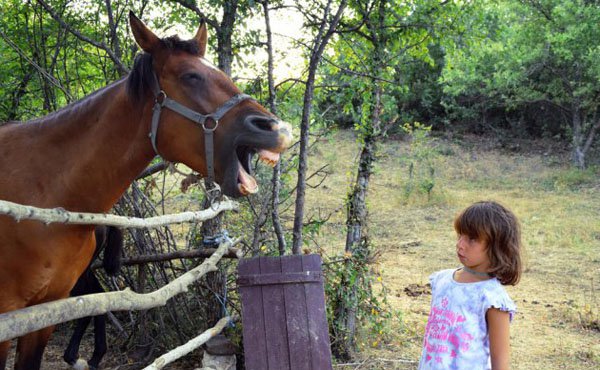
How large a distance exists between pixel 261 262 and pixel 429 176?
12.3m

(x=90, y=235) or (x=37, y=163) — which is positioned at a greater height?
(x=37, y=163)

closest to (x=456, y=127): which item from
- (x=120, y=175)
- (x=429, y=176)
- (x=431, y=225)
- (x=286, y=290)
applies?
(x=429, y=176)

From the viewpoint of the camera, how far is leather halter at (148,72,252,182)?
2.06 meters

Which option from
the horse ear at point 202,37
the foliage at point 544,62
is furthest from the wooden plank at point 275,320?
the foliage at point 544,62

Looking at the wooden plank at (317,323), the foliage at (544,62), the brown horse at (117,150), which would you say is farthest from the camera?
the foliage at (544,62)

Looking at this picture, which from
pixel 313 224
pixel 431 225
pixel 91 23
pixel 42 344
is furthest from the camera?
pixel 431 225

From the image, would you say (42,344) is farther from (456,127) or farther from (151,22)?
(456,127)

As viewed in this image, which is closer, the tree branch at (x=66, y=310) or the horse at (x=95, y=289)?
the tree branch at (x=66, y=310)

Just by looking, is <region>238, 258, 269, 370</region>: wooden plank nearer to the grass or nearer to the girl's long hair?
the grass

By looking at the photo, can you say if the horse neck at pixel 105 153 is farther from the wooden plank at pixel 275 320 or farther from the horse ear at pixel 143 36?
the wooden plank at pixel 275 320

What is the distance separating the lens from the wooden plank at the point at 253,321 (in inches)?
134

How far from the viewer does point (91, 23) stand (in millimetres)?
4867

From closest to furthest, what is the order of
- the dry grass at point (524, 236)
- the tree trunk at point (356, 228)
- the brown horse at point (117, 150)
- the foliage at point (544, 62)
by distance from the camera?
the brown horse at point (117, 150) < the tree trunk at point (356, 228) < the dry grass at point (524, 236) < the foliage at point (544, 62)

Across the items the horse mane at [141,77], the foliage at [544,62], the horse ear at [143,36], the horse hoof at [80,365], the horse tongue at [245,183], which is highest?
the foliage at [544,62]
